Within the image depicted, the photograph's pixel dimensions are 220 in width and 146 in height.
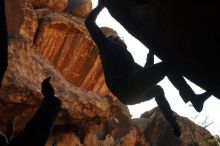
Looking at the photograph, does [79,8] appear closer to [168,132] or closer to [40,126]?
[168,132]

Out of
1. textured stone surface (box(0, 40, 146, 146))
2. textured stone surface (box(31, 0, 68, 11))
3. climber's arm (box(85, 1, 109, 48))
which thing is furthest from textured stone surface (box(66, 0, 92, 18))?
climber's arm (box(85, 1, 109, 48))

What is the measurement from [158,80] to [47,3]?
21562 mm

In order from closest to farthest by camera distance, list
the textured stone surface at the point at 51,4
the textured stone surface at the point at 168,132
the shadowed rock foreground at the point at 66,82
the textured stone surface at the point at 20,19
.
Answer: the shadowed rock foreground at the point at 66,82 → the textured stone surface at the point at 20,19 → the textured stone surface at the point at 51,4 → the textured stone surface at the point at 168,132

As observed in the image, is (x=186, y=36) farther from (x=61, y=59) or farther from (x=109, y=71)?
(x=61, y=59)

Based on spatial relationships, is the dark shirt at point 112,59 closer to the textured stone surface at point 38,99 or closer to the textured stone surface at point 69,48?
the textured stone surface at point 38,99

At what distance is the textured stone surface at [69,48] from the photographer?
21922 millimetres

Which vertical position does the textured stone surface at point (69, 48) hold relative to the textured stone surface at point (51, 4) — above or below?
below

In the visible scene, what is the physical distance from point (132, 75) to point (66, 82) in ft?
48.9

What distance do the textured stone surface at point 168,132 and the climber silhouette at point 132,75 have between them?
23000 millimetres

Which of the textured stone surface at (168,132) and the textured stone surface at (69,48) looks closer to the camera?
the textured stone surface at (69,48)

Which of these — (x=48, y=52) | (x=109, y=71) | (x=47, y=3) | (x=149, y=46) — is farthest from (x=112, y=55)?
(x=47, y=3)

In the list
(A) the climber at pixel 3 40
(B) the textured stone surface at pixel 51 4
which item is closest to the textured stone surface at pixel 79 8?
(B) the textured stone surface at pixel 51 4

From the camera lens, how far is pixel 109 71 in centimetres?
463

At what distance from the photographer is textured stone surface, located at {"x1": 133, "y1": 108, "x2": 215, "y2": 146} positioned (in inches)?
1078
